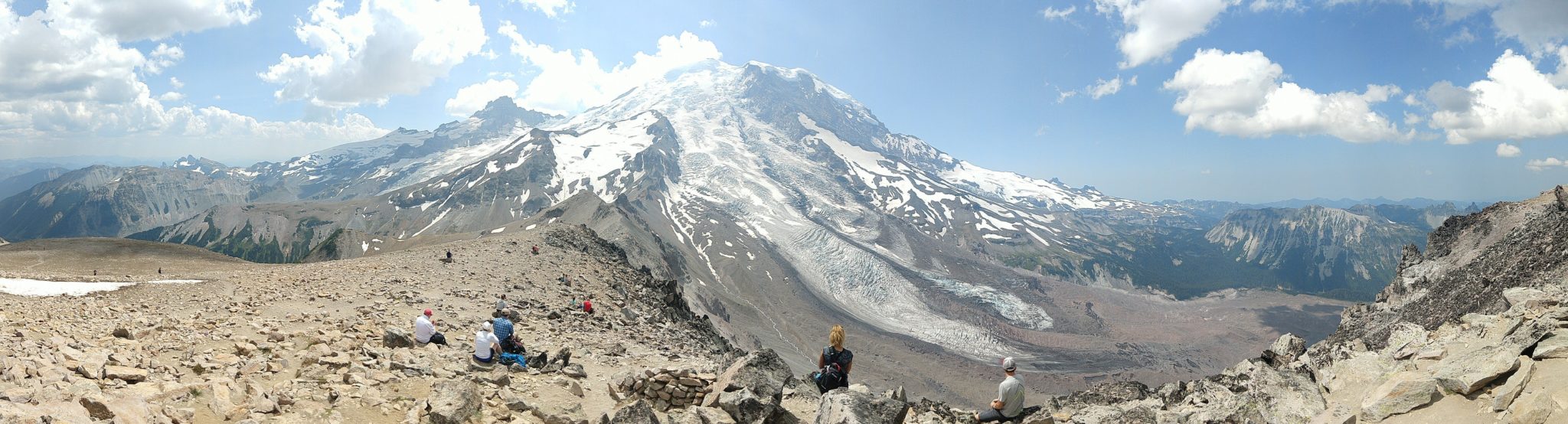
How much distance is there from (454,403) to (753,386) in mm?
6260

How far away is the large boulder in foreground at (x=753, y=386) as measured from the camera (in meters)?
13.6

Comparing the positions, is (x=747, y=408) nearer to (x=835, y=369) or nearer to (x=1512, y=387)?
(x=835, y=369)

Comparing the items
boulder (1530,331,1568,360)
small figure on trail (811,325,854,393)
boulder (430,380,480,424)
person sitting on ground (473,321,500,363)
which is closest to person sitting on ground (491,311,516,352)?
person sitting on ground (473,321,500,363)

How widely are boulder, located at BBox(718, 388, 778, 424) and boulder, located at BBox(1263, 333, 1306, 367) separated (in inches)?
774

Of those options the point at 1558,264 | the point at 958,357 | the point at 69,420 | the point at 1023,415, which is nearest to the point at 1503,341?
the point at 1023,415

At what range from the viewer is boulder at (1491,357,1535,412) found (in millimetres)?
9312

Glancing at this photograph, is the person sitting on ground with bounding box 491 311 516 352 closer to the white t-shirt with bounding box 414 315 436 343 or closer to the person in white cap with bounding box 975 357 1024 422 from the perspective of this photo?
the white t-shirt with bounding box 414 315 436 343

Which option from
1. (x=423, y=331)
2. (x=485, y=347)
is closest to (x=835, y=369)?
(x=485, y=347)

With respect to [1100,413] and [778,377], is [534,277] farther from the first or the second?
[1100,413]

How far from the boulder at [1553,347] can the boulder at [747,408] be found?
45.6 ft

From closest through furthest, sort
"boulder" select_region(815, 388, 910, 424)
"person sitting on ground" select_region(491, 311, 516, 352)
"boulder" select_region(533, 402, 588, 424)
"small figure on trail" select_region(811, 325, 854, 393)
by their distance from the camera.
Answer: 1. "boulder" select_region(815, 388, 910, 424)
2. "boulder" select_region(533, 402, 588, 424)
3. "small figure on trail" select_region(811, 325, 854, 393)
4. "person sitting on ground" select_region(491, 311, 516, 352)

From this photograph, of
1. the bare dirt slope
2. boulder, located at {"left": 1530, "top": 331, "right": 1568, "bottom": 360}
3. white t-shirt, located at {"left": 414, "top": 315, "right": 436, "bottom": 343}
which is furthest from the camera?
white t-shirt, located at {"left": 414, "top": 315, "right": 436, "bottom": 343}

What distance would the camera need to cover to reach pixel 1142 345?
17512 cm

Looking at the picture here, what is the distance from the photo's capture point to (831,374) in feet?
50.0
